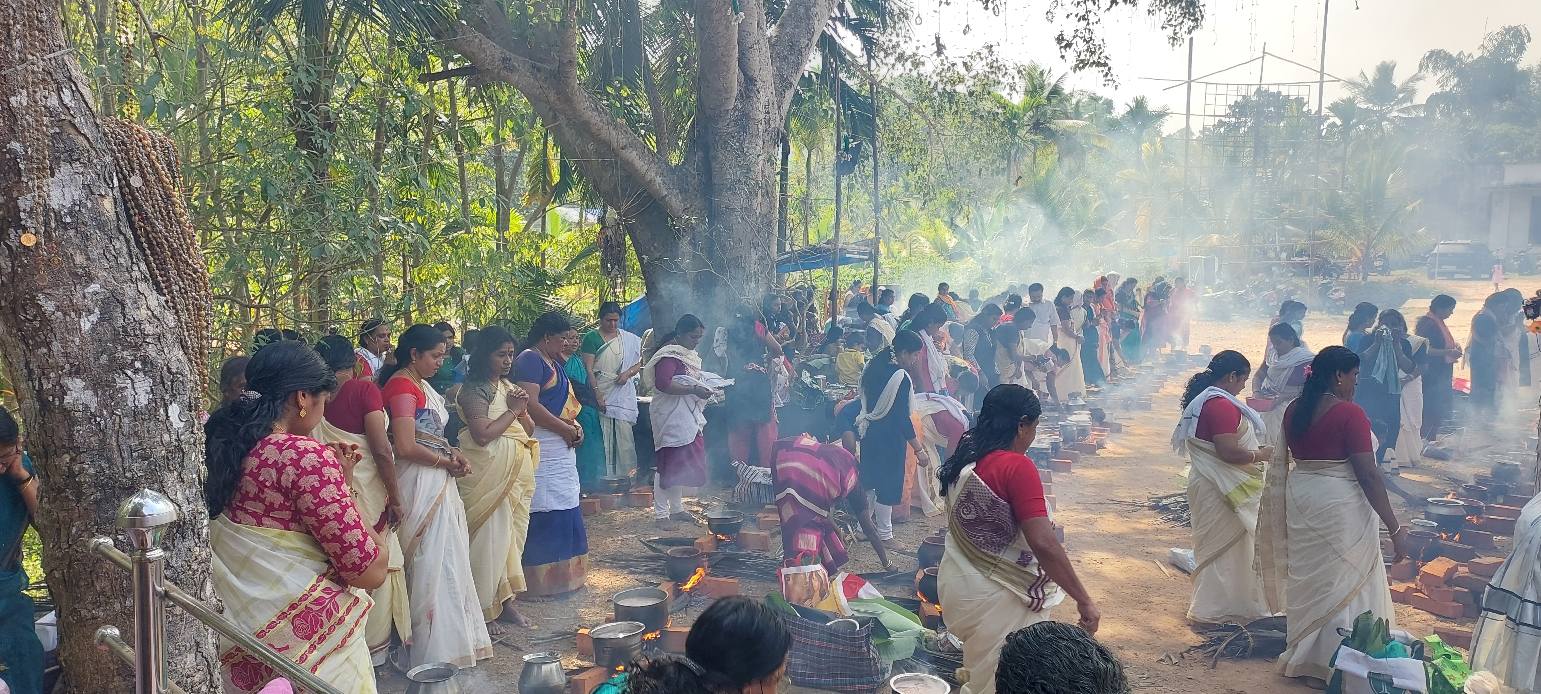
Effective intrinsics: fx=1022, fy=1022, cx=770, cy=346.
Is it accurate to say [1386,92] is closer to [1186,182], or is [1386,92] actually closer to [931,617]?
[1186,182]

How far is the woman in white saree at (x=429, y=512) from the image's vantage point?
5.46 m

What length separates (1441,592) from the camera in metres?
6.93

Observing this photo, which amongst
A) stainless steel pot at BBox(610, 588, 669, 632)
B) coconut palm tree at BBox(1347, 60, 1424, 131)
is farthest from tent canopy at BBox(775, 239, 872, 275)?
coconut palm tree at BBox(1347, 60, 1424, 131)

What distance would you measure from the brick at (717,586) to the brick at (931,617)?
1.41 m

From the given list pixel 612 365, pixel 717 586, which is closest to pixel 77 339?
pixel 717 586

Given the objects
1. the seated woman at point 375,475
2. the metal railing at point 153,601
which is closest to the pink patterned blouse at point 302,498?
the metal railing at point 153,601

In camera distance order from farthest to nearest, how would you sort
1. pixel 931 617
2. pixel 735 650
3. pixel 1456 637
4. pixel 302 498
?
1. pixel 1456 637
2. pixel 931 617
3. pixel 302 498
4. pixel 735 650

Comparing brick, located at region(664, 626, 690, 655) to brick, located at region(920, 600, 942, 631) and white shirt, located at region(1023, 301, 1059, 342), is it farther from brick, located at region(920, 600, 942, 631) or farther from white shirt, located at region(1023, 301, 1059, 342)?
white shirt, located at region(1023, 301, 1059, 342)

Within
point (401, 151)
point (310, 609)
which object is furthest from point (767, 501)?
point (310, 609)

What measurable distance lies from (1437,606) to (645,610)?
17.6 ft

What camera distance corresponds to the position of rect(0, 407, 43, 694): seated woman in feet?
13.3

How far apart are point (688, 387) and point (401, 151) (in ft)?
10.0

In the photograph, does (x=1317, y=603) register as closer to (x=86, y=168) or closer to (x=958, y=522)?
(x=958, y=522)

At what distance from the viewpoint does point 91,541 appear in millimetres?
2812
